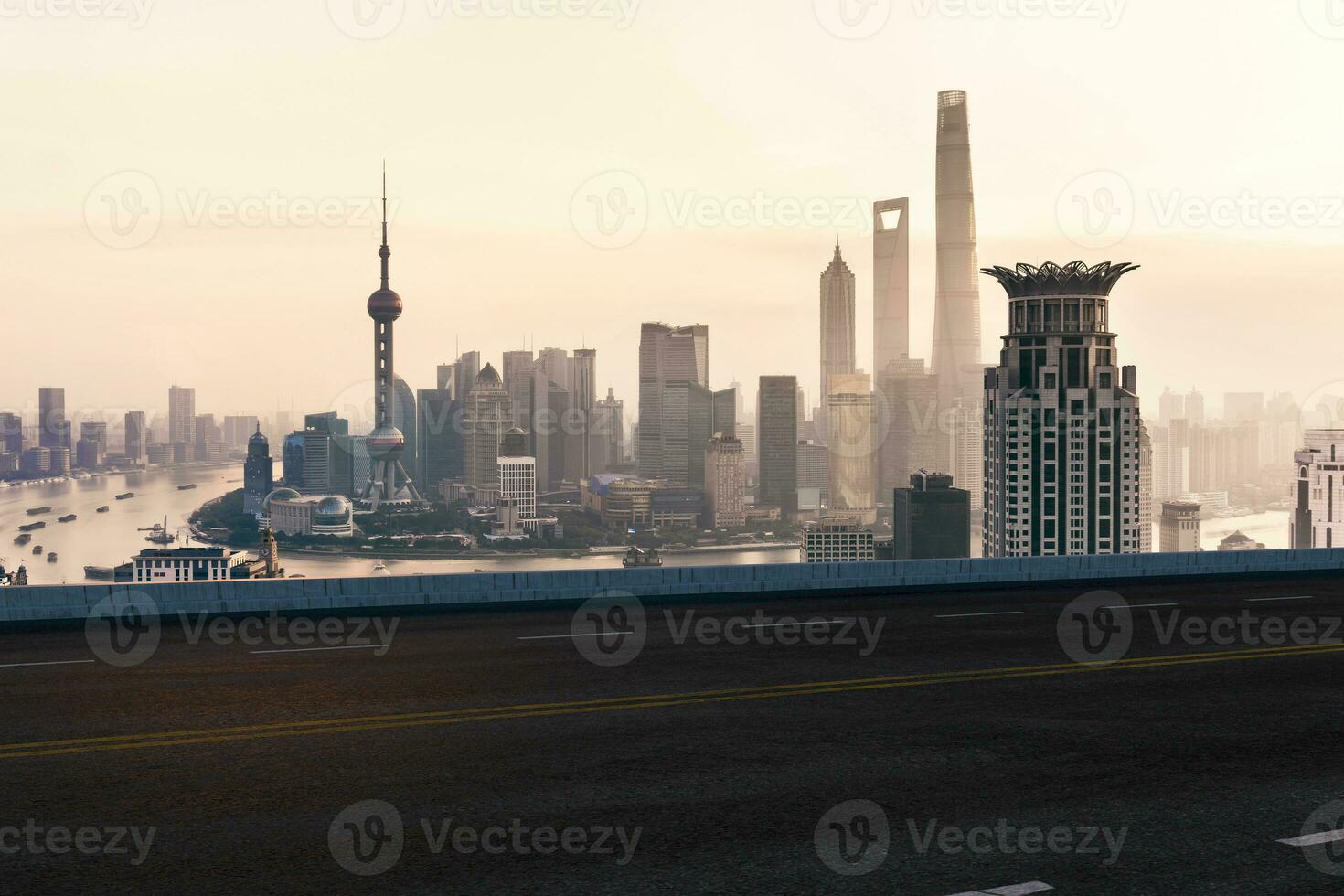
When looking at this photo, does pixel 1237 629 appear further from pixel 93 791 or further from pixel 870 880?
pixel 93 791

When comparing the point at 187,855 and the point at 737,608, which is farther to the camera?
the point at 737,608

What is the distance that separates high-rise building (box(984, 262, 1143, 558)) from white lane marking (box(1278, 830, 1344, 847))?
189638 mm

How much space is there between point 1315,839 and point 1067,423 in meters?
191

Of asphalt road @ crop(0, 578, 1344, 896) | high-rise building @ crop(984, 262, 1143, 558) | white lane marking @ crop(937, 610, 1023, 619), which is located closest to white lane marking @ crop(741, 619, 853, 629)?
asphalt road @ crop(0, 578, 1344, 896)

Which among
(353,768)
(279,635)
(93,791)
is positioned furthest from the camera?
(279,635)

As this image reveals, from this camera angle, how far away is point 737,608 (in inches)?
781

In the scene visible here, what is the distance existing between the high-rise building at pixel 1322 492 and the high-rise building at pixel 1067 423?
2443 centimetres

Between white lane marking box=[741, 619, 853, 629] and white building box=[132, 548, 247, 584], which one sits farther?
white building box=[132, 548, 247, 584]

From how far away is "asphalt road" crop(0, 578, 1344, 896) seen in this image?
664 cm

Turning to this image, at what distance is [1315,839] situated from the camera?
7.19 m

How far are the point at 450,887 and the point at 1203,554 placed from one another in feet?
75.4

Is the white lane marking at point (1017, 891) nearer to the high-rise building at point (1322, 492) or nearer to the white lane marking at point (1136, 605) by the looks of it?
the white lane marking at point (1136, 605)

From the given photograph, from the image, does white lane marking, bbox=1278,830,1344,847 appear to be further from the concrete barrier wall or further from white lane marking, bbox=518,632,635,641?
the concrete barrier wall

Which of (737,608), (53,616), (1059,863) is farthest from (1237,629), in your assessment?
(53,616)
